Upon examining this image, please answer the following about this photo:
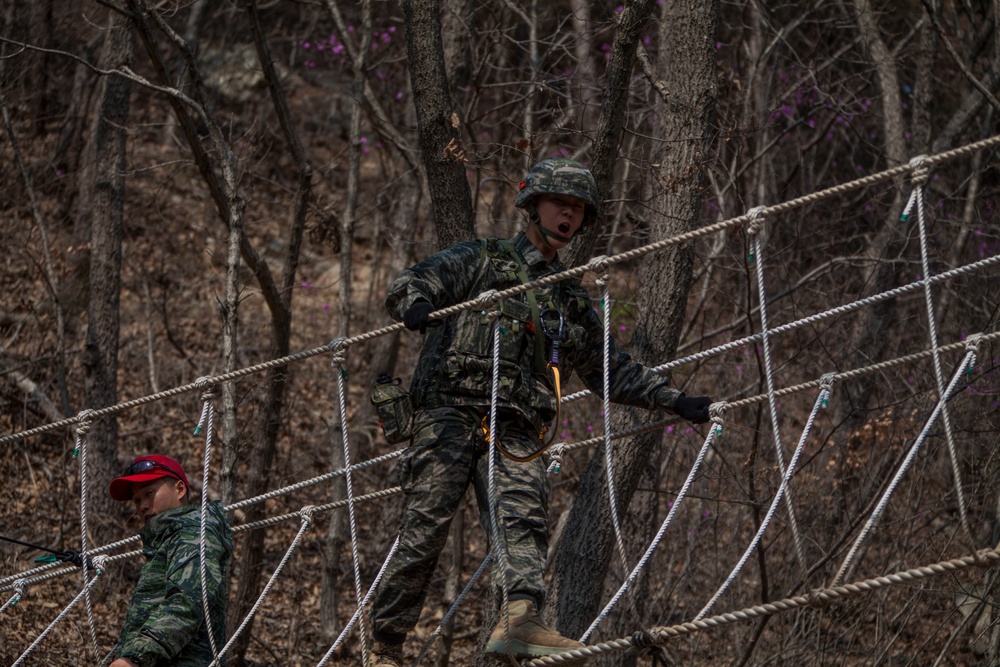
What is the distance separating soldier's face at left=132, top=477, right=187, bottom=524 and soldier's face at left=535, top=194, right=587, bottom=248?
1384 millimetres

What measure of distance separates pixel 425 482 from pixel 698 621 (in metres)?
0.88

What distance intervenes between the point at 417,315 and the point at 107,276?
206 inches

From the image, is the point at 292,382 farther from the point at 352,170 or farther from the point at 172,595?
the point at 172,595

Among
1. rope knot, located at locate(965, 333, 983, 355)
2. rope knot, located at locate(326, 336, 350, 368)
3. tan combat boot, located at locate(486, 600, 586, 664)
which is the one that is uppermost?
rope knot, located at locate(965, 333, 983, 355)

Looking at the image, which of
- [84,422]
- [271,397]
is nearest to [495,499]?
[84,422]

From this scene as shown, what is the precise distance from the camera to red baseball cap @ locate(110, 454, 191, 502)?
141 inches

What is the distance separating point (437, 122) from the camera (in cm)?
467

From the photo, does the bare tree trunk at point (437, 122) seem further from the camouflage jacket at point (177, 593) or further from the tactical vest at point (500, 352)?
the camouflage jacket at point (177, 593)

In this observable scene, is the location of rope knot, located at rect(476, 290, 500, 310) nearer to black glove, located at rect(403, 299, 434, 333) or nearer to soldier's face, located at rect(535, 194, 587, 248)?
black glove, located at rect(403, 299, 434, 333)

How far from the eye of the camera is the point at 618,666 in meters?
5.59

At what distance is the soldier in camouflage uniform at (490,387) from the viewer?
3.54 metres

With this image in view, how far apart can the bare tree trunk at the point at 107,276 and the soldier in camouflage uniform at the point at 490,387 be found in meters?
4.48

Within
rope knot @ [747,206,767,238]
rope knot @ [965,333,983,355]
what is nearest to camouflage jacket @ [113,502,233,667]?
rope knot @ [747,206,767,238]

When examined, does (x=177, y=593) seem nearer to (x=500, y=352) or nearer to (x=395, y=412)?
(x=395, y=412)
